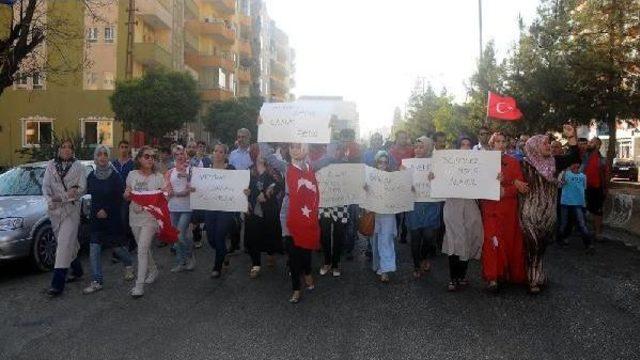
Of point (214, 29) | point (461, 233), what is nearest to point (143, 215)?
point (461, 233)

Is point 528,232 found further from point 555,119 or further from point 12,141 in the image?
point 12,141

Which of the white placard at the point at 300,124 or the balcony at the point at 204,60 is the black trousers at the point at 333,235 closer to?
the white placard at the point at 300,124

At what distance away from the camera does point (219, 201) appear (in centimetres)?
887

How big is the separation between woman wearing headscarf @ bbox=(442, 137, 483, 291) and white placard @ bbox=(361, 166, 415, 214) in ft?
2.93

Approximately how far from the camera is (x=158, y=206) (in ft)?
26.7

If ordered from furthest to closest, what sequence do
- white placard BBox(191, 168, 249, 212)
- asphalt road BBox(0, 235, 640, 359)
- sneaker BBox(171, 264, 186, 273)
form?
sneaker BBox(171, 264, 186, 273) → white placard BBox(191, 168, 249, 212) → asphalt road BBox(0, 235, 640, 359)

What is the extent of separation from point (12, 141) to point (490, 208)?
38.3m

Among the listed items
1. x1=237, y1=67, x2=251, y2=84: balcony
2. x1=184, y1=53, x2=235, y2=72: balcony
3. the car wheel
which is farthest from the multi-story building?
the car wheel

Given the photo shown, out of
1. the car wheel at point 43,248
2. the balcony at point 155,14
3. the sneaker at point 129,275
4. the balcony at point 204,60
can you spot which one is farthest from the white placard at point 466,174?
the balcony at point 204,60

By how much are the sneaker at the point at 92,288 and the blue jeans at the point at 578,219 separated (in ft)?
25.8

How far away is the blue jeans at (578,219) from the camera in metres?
10.9

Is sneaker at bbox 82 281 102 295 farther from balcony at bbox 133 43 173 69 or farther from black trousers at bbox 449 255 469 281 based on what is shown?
balcony at bbox 133 43 173 69

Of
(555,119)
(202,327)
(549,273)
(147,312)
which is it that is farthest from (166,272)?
(555,119)

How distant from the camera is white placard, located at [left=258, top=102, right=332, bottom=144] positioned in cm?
864
